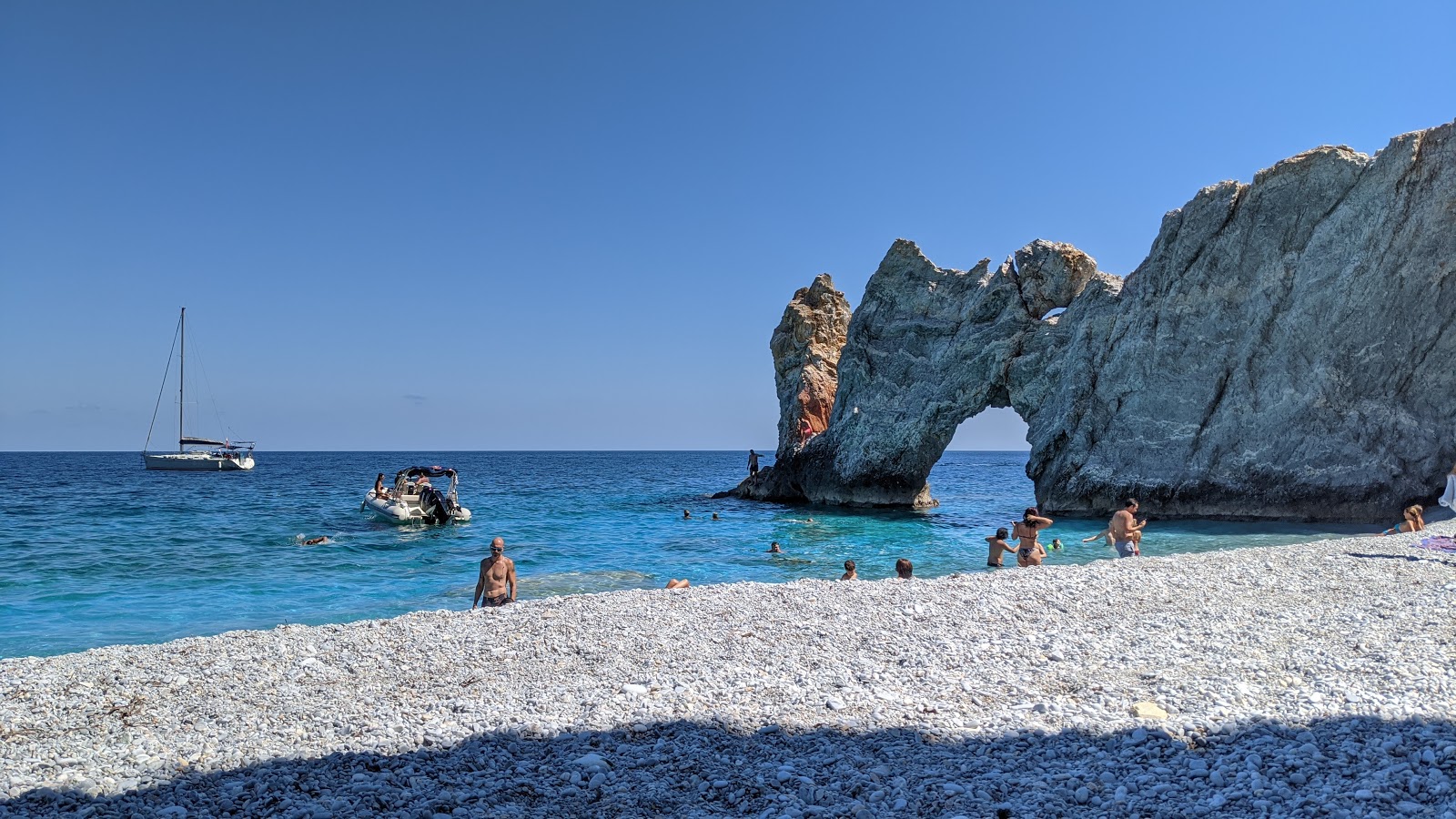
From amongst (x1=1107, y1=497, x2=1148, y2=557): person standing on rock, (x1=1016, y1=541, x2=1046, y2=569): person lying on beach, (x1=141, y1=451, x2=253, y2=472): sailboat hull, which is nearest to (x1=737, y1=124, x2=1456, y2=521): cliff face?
(x1=1107, y1=497, x2=1148, y2=557): person standing on rock

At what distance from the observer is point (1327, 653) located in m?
6.85

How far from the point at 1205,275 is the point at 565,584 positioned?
22.9m

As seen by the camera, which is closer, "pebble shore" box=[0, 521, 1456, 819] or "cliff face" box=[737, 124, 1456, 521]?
"pebble shore" box=[0, 521, 1456, 819]

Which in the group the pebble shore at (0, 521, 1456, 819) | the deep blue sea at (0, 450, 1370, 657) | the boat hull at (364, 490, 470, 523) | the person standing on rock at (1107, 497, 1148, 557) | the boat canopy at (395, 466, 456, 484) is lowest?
the deep blue sea at (0, 450, 1370, 657)

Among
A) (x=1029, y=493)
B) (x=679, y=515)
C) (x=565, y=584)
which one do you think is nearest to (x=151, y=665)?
(x=565, y=584)

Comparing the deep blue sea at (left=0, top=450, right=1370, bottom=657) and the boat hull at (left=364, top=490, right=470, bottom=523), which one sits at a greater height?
the boat hull at (left=364, top=490, right=470, bottom=523)

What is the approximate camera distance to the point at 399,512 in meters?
28.9

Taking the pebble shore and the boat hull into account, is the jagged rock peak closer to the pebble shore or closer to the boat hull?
the boat hull

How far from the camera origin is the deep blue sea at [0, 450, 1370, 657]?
583 inches

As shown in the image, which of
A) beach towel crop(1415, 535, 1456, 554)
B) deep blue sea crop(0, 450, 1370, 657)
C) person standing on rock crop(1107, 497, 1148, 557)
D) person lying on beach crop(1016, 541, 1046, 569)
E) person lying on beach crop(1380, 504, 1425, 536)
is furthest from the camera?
person lying on beach crop(1380, 504, 1425, 536)

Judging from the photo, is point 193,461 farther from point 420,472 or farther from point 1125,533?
point 1125,533

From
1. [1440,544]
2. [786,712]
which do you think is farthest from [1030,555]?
[786,712]

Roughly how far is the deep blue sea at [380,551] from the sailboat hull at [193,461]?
32.7 meters

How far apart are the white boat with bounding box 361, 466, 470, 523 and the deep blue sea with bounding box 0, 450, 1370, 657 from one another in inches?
22.6
